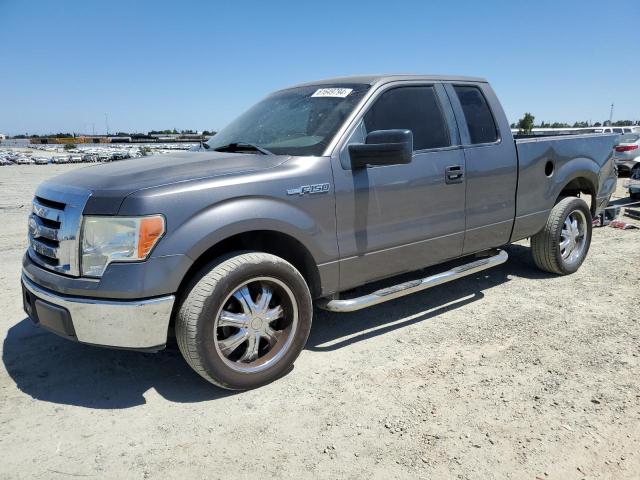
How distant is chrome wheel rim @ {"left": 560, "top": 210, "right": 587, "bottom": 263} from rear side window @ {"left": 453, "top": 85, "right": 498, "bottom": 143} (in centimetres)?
152

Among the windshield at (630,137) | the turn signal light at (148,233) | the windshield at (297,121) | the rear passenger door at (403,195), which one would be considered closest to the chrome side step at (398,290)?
the rear passenger door at (403,195)

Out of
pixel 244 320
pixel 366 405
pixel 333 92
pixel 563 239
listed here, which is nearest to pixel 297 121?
pixel 333 92

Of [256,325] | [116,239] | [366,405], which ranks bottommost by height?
[366,405]

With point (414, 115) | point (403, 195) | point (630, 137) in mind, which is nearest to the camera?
point (403, 195)

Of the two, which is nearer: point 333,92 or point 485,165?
point 333,92

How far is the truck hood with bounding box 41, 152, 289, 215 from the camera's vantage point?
2.71m

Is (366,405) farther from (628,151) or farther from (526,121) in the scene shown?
(526,121)

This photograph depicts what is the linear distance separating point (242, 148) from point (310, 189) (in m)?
0.81

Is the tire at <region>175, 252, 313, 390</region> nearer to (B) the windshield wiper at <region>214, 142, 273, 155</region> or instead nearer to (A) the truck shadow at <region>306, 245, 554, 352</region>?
(A) the truck shadow at <region>306, 245, 554, 352</region>

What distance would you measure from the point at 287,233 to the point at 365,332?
1.28 m

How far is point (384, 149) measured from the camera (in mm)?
3154

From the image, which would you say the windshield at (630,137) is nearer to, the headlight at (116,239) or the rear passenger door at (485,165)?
the rear passenger door at (485,165)

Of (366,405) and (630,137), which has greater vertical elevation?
(630,137)

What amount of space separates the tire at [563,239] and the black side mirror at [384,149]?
2.60 meters
